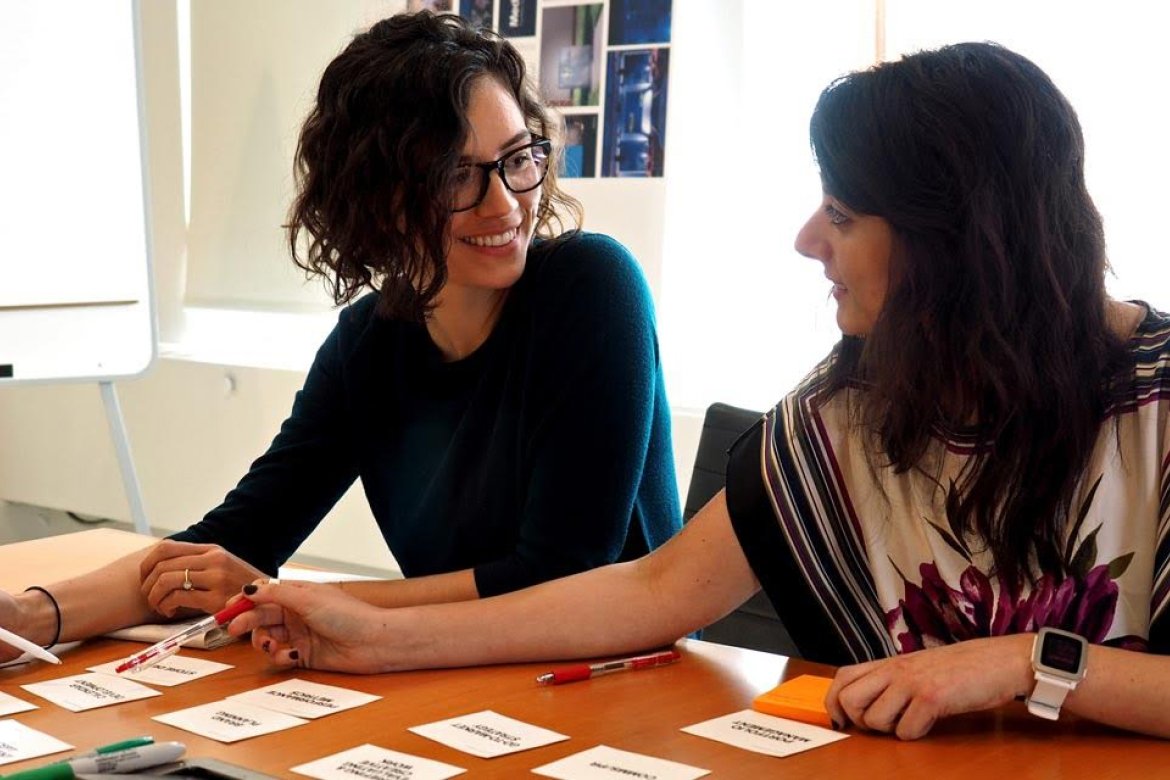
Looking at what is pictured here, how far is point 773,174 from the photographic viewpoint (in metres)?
3.14

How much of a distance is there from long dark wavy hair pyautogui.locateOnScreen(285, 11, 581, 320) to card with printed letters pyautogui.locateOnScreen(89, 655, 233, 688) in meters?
0.56

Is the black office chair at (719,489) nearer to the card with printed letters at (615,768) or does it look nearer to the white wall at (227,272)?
the card with printed letters at (615,768)

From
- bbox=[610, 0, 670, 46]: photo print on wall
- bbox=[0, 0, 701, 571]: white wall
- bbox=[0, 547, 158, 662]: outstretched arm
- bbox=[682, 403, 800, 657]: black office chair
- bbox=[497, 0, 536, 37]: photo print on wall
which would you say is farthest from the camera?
bbox=[0, 0, 701, 571]: white wall

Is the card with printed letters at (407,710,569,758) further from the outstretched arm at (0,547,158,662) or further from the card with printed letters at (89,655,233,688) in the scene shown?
the outstretched arm at (0,547,158,662)

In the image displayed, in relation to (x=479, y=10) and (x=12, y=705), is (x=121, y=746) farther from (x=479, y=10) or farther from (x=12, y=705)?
(x=479, y=10)

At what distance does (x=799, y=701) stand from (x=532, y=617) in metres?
0.31

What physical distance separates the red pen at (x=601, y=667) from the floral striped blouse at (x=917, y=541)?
0.14 m

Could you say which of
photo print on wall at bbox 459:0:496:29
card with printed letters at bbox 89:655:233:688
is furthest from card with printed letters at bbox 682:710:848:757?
photo print on wall at bbox 459:0:496:29

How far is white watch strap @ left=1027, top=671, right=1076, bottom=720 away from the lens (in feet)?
3.80

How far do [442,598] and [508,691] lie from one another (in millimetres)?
382

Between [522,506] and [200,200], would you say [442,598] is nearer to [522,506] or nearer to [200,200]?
[522,506]

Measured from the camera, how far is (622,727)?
121 centimetres

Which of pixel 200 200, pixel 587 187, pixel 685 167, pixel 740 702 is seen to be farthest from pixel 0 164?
pixel 740 702

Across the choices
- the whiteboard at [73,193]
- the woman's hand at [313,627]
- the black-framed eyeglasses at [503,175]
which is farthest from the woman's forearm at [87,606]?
the whiteboard at [73,193]
